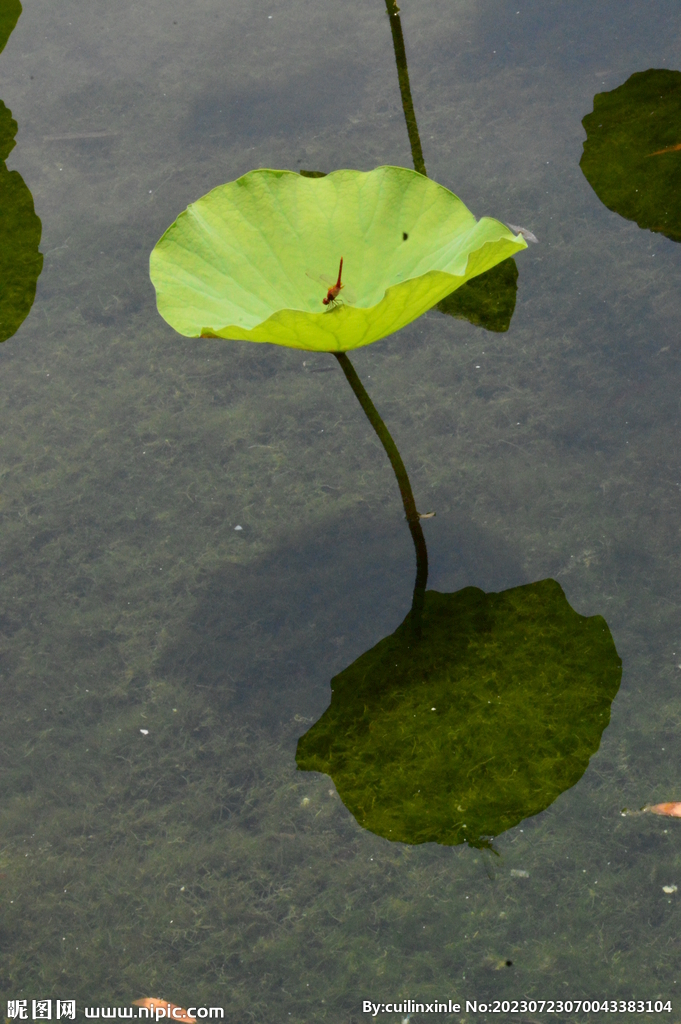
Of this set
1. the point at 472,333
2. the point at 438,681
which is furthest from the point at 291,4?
the point at 438,681

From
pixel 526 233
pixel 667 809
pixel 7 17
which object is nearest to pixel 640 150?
pixel 526 233

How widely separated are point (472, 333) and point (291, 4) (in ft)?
4.52

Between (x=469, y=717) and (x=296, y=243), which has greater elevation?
(x=296, y=243)

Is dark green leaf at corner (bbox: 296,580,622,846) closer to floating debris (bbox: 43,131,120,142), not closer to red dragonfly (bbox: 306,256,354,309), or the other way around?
red dragonfly (bbox: 306,256,354,309)

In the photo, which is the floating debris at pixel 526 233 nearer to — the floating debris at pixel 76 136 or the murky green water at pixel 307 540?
the murky green water at pixel 307 540

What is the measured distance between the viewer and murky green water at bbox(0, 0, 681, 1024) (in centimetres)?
143

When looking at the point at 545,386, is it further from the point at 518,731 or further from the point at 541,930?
the point at 541,930

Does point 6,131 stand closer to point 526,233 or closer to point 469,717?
point 526,233

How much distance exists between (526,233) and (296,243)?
0.69 meters

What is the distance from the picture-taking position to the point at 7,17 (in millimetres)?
2916

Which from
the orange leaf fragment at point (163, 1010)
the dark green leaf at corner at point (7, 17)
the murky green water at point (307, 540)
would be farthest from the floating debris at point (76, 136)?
the orange leaf fragment at point (163, 1010)

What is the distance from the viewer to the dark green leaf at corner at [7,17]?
2.88m

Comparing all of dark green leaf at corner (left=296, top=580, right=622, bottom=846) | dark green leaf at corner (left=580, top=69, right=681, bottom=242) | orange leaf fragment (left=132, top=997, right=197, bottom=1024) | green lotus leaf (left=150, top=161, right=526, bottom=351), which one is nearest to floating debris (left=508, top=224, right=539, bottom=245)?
dark green leaf at corner (left=580, top=69, right=681, bottom=242)

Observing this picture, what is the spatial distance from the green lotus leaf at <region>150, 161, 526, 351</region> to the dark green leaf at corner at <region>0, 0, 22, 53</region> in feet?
5.22
